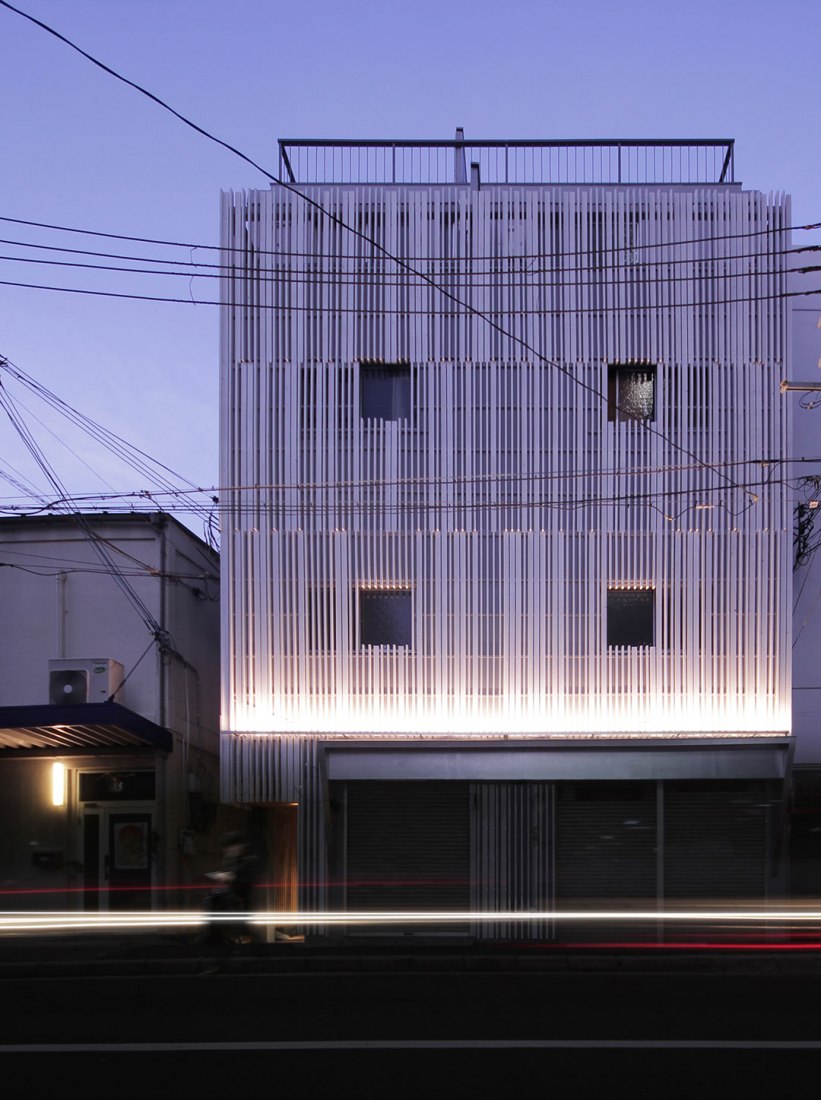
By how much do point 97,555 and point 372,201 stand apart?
24.2ft

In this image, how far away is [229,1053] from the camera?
33.0 feet

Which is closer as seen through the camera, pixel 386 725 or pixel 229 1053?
pixel 229 1053

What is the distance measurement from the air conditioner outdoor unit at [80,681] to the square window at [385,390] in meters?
5.85

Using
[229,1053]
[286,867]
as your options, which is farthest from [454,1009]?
[286,867]

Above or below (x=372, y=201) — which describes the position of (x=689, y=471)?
below

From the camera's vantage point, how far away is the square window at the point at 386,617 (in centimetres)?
2167

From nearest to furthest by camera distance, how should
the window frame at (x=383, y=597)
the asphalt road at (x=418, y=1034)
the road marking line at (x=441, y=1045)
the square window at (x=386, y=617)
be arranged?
the asphalt road at (x=418, y=1034) < the road marking line at (x=441, y=1045) < the window frame at (x=383, y=597) < the square window at (x=386, y=617)

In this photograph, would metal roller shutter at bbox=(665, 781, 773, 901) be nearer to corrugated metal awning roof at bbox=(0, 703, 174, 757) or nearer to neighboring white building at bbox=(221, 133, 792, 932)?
neighboring white building at bbox=(221, 133, 792, 932)

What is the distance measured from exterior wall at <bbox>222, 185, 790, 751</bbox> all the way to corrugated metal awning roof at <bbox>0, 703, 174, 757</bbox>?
4.80ft

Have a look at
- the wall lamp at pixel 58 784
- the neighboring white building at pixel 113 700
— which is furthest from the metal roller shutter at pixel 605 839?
the wall lamp at pixel 58 784

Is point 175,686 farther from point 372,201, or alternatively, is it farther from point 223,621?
point 372,201

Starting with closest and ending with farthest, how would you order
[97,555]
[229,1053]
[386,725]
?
[229,1053] → [386,725] → [97,555]

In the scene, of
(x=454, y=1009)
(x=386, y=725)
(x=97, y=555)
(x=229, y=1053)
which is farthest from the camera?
(x=97, y=555)

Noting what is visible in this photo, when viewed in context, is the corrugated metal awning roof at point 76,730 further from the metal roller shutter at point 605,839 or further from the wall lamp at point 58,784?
the metal roller shutter at point 605,839
